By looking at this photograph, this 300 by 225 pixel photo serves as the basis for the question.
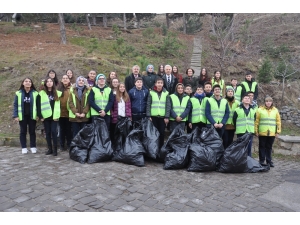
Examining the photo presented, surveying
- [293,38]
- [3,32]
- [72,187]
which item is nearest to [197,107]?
[72,187]

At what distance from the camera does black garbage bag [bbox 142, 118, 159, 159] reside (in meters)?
5.22

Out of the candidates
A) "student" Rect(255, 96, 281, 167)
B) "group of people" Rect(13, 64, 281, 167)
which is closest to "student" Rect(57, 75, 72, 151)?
"group of people" Rect(13, 64, 281, 167)

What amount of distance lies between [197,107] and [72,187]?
2724mm

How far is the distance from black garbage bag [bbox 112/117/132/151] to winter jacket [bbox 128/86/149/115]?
30 centimetres

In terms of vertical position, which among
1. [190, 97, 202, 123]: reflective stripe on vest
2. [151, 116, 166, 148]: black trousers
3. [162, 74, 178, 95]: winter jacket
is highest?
[162, 74, 178, 95]: winter jacket

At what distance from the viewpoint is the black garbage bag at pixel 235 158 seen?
496 cm

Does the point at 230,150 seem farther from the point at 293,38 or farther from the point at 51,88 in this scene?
the point at 293,38

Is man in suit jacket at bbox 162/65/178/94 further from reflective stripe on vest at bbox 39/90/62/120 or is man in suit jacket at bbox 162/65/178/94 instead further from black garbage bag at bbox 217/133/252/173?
reflective stripe on vest at bbox 39/90/62/120

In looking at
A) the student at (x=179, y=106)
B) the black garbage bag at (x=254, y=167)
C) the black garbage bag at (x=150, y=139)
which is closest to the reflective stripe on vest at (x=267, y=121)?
the black garbage bag at (x=254, y=167)

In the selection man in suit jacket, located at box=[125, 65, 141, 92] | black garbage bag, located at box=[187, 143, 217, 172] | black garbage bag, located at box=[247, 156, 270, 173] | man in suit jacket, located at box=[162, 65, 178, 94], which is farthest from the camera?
man in suit jacket, located at box=[162, 65, 178, 94]

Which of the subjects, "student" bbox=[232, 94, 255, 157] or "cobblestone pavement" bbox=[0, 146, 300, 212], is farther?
"student" bbox=[232, 94, 255, 157]

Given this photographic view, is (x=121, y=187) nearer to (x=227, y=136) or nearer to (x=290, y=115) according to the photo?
(x=227, y=136)

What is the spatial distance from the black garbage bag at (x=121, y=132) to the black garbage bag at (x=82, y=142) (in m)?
0.47

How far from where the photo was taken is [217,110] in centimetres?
530
